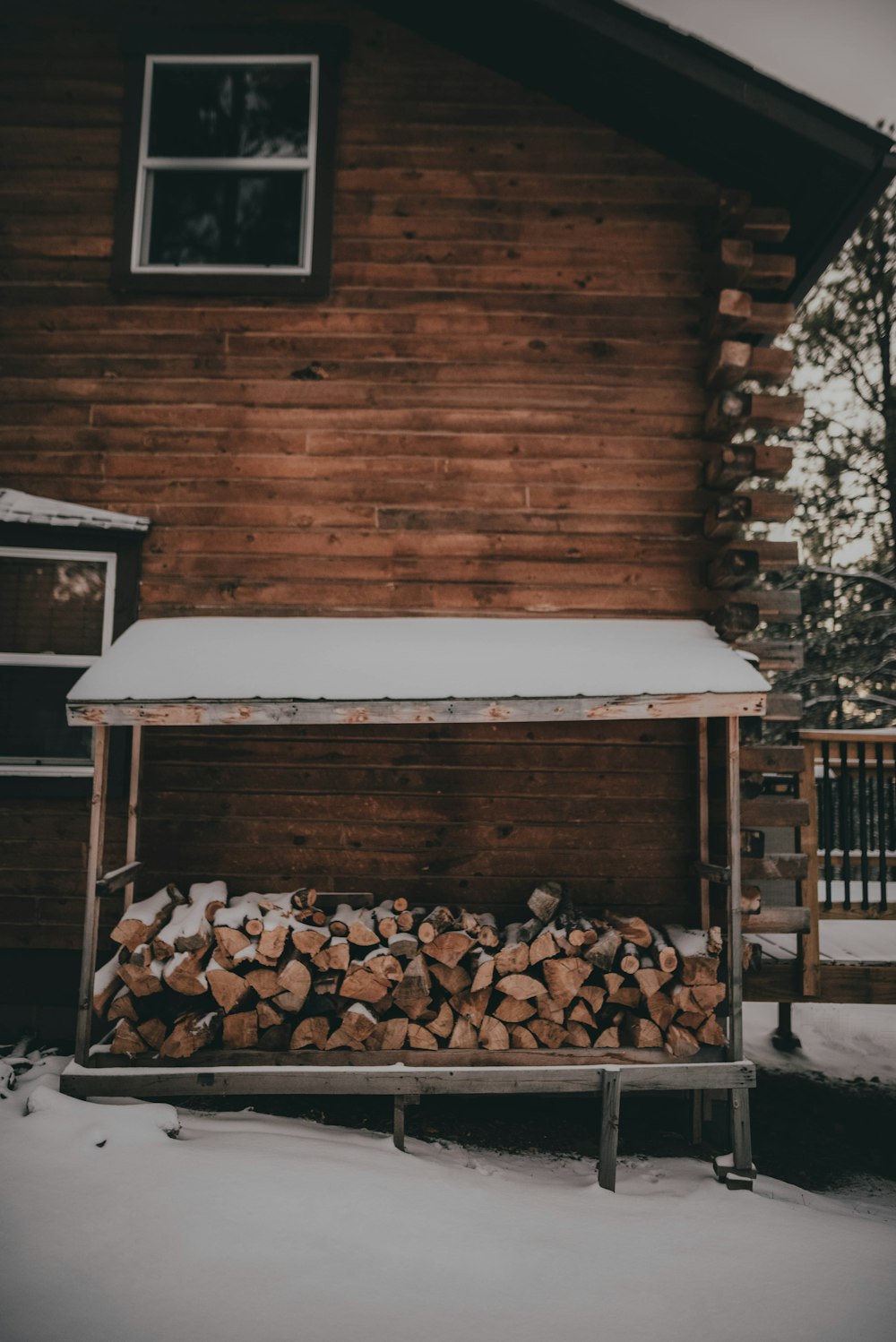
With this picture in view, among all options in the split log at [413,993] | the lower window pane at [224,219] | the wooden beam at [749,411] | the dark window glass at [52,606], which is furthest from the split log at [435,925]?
the lower window pane at [224,219]

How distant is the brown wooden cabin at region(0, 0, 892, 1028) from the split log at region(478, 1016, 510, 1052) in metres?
0.97

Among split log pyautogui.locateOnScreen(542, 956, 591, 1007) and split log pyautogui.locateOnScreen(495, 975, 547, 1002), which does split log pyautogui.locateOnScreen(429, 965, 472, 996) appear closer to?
split log pyautogui.locateOnScreen(495, 975, 547, 1002)

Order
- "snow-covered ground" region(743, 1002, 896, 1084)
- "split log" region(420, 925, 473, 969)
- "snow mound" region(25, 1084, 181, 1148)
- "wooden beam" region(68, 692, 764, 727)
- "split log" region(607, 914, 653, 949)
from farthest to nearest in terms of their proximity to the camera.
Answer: "snow-covered ground" region(743, 1002, 896, 1084), "split log" region(607, 914, 653, 949), "split log" region(420, 925, 473, 969), "wooden beam" region(68, 692, 764, 727), "snow mound" region(25, 1084, 181, 1148)

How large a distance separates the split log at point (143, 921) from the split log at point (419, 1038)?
1.59 m

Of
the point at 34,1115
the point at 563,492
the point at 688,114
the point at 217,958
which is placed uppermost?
the point at 688,114

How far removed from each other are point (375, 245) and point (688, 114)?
231 cm

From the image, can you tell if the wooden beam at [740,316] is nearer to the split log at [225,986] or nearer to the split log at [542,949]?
the split log at [542,949]

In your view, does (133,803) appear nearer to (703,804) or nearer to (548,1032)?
(548,1032)

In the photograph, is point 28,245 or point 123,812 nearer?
point 123,812

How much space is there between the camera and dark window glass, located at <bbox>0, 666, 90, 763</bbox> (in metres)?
5.55

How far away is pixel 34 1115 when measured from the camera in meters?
4.02

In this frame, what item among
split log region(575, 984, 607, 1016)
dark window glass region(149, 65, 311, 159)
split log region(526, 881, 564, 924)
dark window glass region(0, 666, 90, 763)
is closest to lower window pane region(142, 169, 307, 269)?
dark window glass region(149, 65, 311, 159)

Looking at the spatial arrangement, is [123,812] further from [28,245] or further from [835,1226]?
[835,1226]

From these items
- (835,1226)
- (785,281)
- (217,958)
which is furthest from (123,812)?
(785,281)
